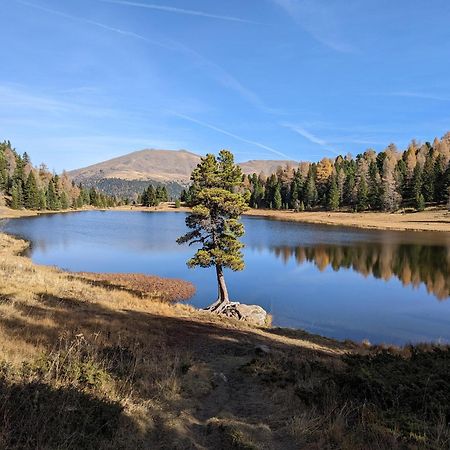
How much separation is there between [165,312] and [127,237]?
50.8 m

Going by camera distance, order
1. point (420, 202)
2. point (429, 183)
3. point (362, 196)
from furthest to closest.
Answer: point (362, 196)
point (429, 183)
point (420, 202)

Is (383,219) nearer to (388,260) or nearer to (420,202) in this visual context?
(420,202)

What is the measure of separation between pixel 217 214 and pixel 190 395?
1965 centimetres

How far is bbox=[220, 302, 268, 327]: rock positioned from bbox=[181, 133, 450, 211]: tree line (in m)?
88.7

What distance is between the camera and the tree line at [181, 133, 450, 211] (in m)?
106

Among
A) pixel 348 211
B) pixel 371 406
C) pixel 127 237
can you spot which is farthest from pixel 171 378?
pixel 348 211

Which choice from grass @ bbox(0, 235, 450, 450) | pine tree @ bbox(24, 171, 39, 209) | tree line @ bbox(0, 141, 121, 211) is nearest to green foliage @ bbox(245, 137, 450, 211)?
tree line @ bbox(0, 141, 121, 211)

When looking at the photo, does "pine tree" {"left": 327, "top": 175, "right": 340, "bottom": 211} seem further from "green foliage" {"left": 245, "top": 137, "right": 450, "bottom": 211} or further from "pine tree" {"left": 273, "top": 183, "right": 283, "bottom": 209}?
"pine tree" {"left": 273, "top": 183, "right": 283, "bottom": 209}

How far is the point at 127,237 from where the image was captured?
69.9 metres

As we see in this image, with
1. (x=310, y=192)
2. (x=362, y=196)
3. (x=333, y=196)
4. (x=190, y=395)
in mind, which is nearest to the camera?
(x=190, y=395)

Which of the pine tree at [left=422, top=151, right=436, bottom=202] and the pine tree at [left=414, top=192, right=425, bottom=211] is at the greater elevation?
the pine tree at [left=422, top=151, right=436, bottom=202]

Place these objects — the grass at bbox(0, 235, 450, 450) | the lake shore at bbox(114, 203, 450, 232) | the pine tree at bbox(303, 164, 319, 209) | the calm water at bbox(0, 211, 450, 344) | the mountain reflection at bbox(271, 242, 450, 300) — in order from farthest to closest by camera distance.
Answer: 1. the pine tree at bbox(303, 164, 319, 209)
2. the lake shore at bbox(114, 203, 450, 232)
3. the mountain reflection at bbox(271, 242, 450, 300)
4. the calm water at bbox(0, 211, 450, 344)
5. the grass at bbox(0, 235, 450, 450)

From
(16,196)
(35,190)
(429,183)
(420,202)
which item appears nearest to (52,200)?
(35,190)

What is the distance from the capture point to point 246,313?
82.5 feet
